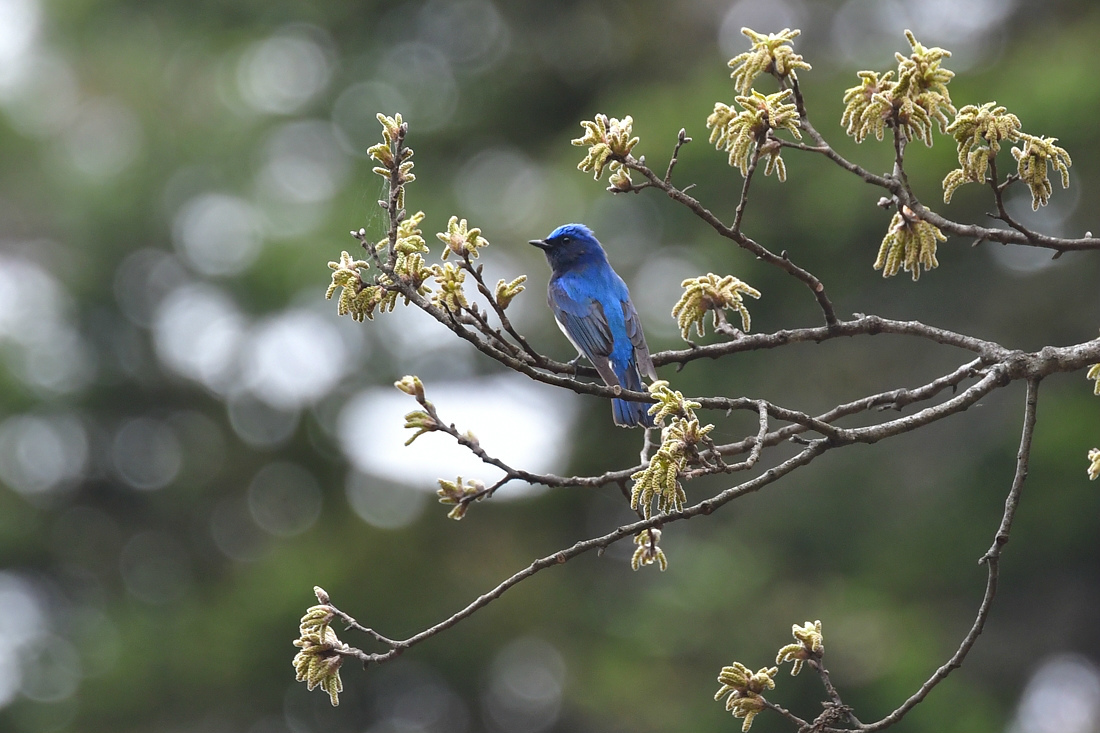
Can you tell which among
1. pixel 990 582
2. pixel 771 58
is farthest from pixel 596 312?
pixel 990 582

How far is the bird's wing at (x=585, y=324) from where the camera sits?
5.25m

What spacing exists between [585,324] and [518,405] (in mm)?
7554

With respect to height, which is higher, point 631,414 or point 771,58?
point 631,414

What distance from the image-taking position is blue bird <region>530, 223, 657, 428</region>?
5184 millimetres

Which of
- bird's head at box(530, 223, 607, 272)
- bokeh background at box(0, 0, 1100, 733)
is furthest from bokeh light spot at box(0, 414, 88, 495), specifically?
bird's head at box(530, 223, 607, 272)

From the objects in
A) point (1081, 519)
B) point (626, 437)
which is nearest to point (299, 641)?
point (626, 437)

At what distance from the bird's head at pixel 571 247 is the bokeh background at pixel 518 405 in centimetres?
510

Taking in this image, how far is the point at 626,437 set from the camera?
12.5 meters

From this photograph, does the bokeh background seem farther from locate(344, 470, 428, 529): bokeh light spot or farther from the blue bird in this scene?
the blue bird

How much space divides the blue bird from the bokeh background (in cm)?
518

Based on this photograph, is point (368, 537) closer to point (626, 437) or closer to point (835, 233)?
point (626, 437)

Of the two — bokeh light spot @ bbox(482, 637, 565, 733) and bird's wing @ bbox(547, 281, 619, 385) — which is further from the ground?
bokeh light spot @ bbox(482, 637, 565, 733)

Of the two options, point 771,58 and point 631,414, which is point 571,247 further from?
point 771,58

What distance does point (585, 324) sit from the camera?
544 cm
